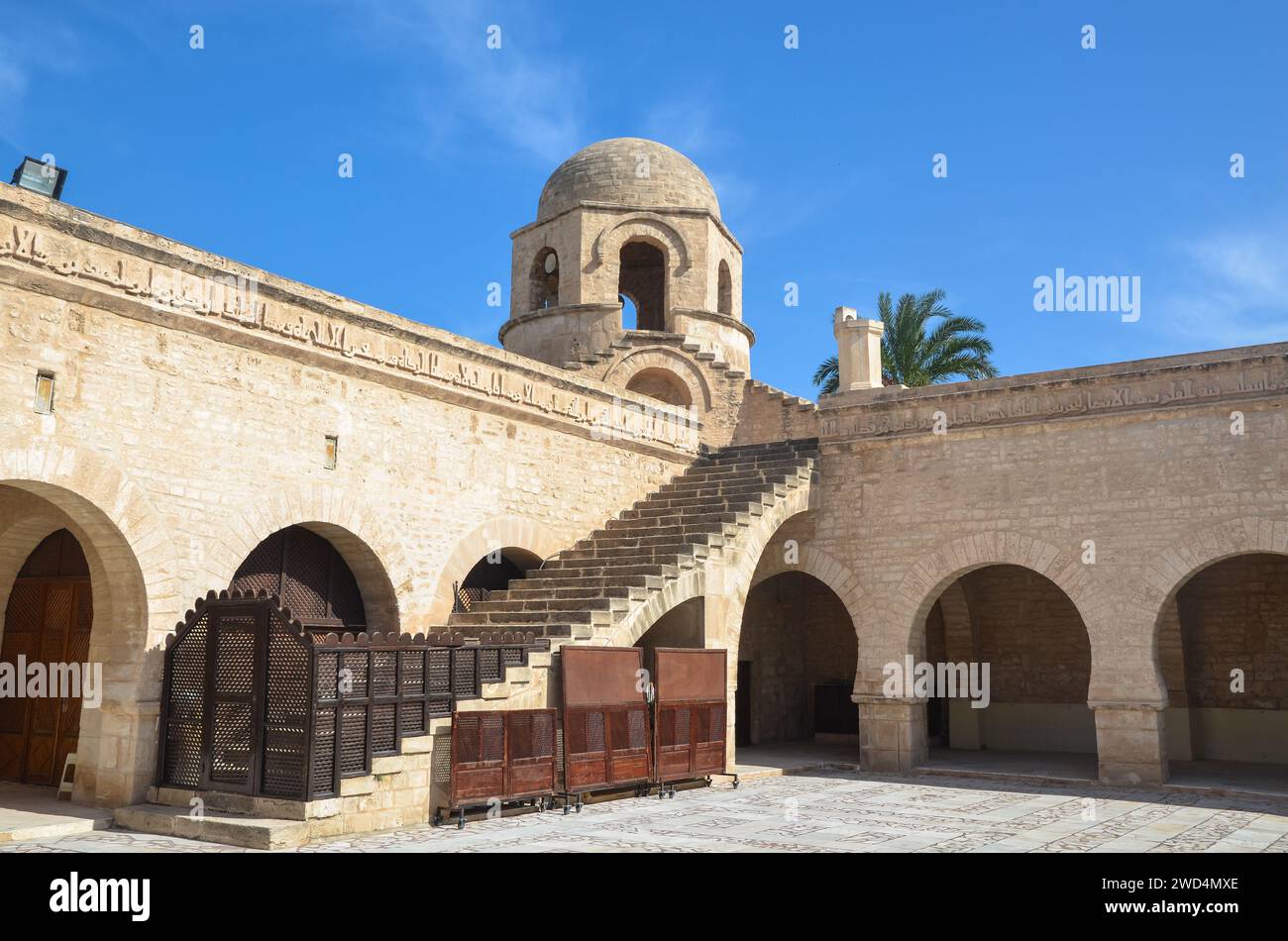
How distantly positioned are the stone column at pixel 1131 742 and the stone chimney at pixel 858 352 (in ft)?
18.4

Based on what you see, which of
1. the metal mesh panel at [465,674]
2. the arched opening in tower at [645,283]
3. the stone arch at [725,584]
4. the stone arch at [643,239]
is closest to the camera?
the metal mesh panel at [465,674]

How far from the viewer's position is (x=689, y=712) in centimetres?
1207

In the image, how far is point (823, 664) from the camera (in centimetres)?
1908

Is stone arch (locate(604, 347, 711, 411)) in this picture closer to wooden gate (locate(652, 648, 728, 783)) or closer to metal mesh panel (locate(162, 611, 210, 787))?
wooden gate (locate(652, 648, 728, 783))

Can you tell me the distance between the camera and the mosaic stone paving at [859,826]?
8188 mm

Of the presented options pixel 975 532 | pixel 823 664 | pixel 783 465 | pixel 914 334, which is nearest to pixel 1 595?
pixel 783 465

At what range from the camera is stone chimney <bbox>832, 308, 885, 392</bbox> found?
16125 millimetres

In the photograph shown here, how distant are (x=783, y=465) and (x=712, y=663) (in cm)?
394

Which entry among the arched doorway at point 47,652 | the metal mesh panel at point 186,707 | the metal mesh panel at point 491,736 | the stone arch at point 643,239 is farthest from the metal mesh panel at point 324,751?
the stone arch at point 643,239

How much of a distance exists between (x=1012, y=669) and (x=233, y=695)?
42.1 feet

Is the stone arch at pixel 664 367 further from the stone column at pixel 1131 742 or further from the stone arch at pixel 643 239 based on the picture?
the stone column at pixel 1131 742

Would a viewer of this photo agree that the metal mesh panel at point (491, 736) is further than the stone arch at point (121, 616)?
Yes

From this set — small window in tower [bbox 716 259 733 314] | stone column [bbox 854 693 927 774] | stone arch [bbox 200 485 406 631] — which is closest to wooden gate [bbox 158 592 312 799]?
stone arch [bbox 200 485 406 631]

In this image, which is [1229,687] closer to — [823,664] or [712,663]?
[823,664]
